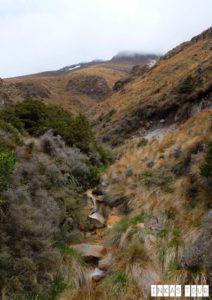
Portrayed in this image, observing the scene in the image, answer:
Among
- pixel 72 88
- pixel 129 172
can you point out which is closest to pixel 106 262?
pixel 129 172

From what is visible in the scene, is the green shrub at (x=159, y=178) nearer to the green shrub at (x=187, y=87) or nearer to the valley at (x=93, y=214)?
the valley at (x=93, y=214)

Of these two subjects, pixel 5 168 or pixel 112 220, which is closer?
pixel 5 168

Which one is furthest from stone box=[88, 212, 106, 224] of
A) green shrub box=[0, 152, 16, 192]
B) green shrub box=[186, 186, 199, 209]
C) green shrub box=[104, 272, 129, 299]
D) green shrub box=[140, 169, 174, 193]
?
green shrub box=[0, 152, 16, 192]

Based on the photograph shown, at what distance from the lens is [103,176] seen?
16.0m

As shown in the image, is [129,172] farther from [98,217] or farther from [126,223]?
[126,223]

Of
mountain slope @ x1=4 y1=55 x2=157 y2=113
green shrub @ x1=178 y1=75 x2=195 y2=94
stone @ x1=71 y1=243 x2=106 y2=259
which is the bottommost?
stone @ x1=71 y1=243 x2=106 y2=259

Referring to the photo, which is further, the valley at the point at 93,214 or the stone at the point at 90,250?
the stone at the point at 90,250

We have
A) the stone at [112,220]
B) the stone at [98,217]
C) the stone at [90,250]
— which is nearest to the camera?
the stone at [90,250]

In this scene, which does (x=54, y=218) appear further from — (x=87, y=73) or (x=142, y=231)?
(x=87, y=73)

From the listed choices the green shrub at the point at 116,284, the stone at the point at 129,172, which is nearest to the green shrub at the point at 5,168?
the green shrub at the point at 116,284

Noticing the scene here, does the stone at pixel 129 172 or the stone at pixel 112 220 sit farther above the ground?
the stone at pixel 129 172

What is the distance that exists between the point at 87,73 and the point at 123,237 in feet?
513

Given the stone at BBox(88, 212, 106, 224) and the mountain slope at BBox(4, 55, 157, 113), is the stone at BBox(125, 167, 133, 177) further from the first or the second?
the mountain slope at BBox(4, 55, 157, 113)

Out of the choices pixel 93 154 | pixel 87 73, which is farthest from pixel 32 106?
pixel 87 73
